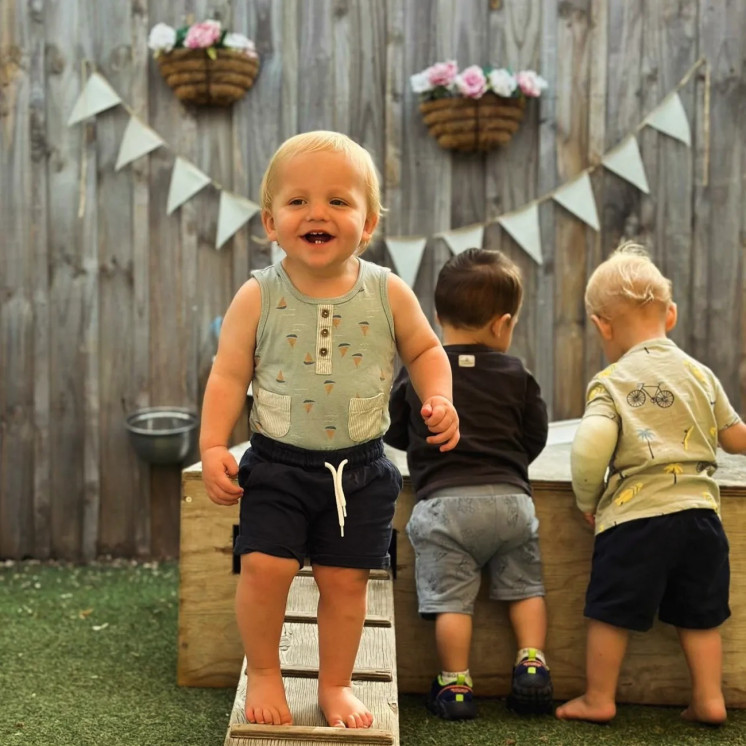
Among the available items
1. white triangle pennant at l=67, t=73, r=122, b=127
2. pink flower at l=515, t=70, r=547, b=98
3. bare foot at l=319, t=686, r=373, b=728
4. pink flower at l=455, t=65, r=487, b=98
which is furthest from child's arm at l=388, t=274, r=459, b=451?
white triangle pennant at l=67, t=73, r=122, b=127

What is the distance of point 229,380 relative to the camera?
1.67m

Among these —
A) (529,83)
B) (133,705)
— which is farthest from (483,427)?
(529,83)

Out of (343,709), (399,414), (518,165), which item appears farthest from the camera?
(518,165)

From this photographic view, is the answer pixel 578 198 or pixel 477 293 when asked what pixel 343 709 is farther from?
pixel 578 198

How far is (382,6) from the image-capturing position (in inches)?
141

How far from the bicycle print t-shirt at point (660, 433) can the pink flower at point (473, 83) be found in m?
1.50

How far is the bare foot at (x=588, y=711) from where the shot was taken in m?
2.16

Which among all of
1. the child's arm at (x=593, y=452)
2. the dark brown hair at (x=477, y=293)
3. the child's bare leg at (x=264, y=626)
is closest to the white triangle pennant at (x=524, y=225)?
the dark brown hair at (x=477, y=293)

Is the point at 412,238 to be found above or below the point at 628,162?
below

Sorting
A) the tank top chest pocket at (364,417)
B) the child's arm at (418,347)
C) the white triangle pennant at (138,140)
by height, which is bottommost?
the tank top chest pocket at (364,417)

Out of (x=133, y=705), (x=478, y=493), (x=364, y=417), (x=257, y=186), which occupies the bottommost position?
(x=133, y=705)

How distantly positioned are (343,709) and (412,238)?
2165 millimetres

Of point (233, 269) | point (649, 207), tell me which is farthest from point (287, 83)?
point (649, 207)

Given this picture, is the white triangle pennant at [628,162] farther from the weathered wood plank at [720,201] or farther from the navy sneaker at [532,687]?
the navy sneaker at [532,687]
